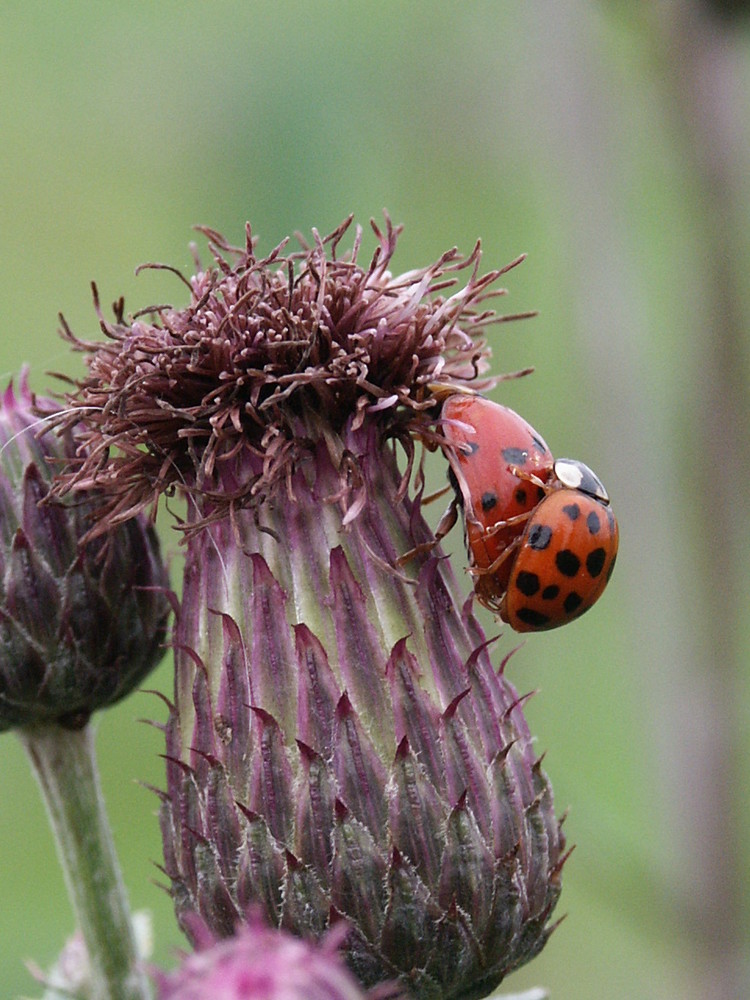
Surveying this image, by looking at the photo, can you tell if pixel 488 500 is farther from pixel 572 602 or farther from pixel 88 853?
pixel 88 853

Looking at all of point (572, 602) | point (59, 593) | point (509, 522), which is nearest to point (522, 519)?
point (509, 522)

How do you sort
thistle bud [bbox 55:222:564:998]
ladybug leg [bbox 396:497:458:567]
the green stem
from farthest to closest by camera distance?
the green stem < ladybug leg [bbox 396:497:458:567] < thistle bud [bbox 55:222:564:998]

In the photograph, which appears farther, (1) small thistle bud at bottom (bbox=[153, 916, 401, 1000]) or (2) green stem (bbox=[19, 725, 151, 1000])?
(2) green stem (bbox=[19, 725, 151, 1000])

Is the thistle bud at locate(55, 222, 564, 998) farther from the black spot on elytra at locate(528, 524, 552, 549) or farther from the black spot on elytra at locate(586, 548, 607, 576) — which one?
the black spot on elytra at locate(586, 548, 607, 576)

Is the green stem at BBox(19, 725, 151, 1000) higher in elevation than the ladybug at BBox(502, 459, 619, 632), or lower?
lower

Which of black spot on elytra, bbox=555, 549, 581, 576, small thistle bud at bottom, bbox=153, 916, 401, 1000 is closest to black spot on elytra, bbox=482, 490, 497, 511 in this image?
black spot on elytra, bbox=555, 549, 581, 576

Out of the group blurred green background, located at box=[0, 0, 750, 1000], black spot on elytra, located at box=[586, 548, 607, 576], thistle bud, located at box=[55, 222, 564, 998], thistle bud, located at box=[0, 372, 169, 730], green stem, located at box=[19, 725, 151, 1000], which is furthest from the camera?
blurred green background, located at box=[0, 0, 750, 1000]

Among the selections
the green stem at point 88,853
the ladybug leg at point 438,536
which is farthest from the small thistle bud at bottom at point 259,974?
the green stem at point 88,853

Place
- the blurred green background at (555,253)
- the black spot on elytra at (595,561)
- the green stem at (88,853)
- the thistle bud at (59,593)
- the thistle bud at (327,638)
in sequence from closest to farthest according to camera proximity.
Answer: the thistle bud at (327,638) → the black spot on elytra at (595,561) → the thistle bud at (59,593) → the green stem at (88,853) → the blurred green background at (555,253)

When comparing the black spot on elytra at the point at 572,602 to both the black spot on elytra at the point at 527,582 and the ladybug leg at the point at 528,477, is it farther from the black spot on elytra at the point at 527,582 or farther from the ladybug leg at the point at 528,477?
the ladybug leg at the point at 528,477
